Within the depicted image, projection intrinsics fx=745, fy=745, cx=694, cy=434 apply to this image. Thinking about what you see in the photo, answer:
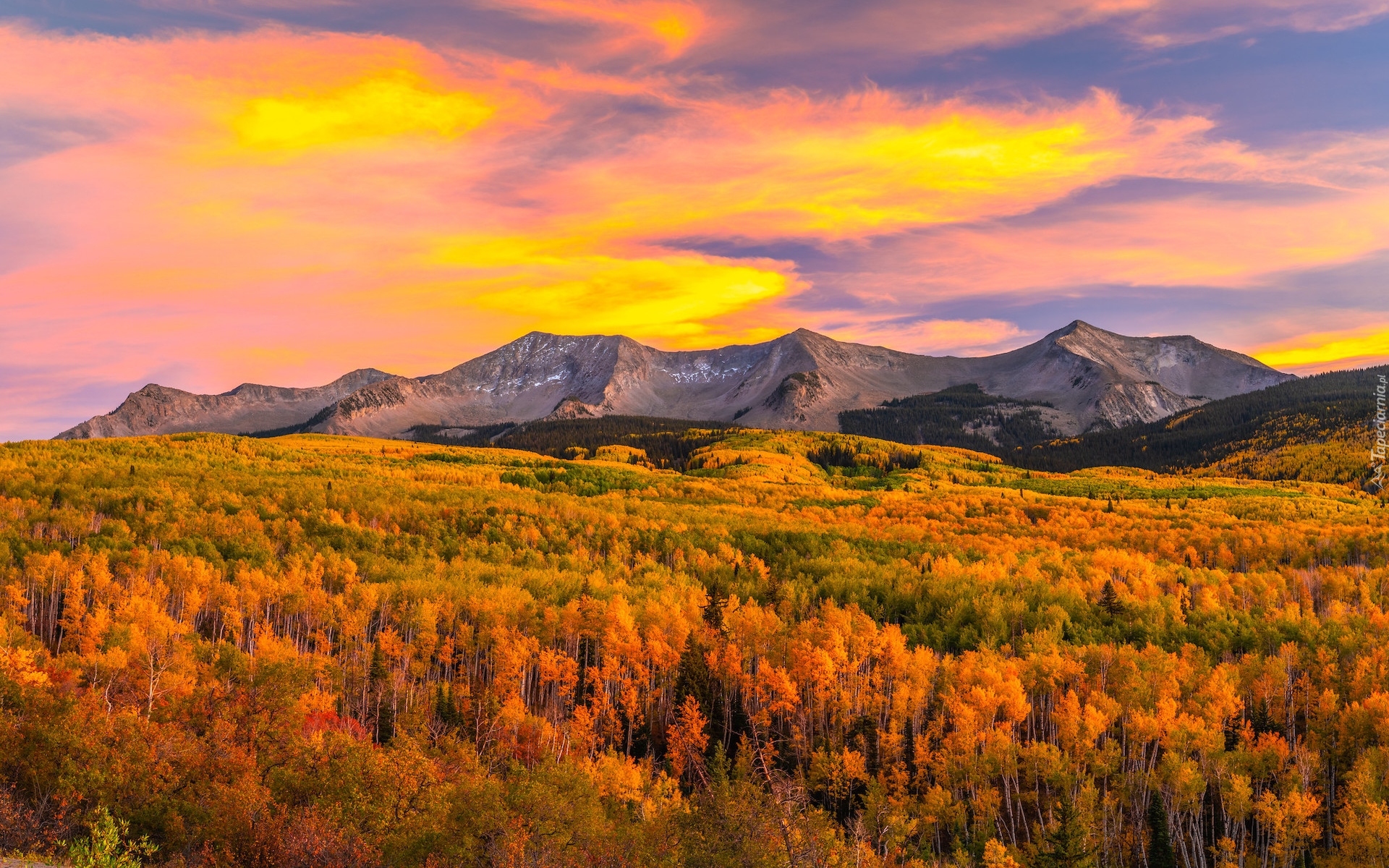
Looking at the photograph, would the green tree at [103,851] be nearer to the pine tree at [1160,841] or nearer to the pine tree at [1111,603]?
the pine tree at [1160,841]

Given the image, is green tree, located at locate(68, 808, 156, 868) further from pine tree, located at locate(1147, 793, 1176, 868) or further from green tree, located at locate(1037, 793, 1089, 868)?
pine tree, located at locate(1147, 793, 1176, 868)

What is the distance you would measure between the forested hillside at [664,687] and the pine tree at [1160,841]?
1.13 feet

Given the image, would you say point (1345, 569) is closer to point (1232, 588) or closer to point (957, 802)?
point (1232, 588)

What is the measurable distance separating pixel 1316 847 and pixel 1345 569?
63866mm

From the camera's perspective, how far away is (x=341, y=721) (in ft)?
238

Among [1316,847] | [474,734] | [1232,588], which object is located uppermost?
[1232,588]

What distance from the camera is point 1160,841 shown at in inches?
2399

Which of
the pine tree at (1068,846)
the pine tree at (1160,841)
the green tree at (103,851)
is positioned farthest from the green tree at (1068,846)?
the green tree at (103,851)

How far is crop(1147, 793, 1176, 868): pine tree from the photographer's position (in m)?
60.6

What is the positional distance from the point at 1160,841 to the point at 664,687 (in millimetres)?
50412

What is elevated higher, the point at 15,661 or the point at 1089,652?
the point at 15,661

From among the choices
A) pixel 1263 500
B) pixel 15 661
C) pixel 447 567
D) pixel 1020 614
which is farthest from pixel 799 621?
pixel 1263 500

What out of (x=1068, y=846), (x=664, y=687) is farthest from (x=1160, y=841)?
(x=664, y=687)

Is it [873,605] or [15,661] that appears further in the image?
[873,605]
